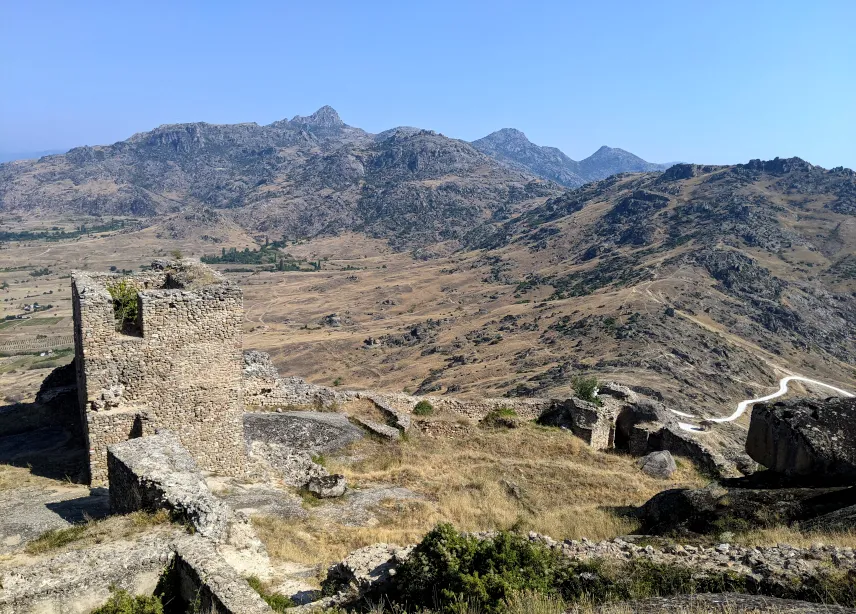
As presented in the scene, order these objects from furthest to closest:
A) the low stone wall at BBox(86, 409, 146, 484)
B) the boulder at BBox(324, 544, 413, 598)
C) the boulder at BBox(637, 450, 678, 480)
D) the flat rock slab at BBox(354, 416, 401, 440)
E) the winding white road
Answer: the winding white road
the boulder at BBox(637, 450, 678, 480)
the flat rock slab at BBox(354, 416, 401, 440)
the low stone wall at BBox(86, 409, 146, 484)
the boulder at BBox(324, 544, 413, 598)

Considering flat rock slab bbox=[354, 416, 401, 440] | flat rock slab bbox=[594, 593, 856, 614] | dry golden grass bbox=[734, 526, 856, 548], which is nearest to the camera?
flat rock slab bbox=[594, 593, 856, 614]

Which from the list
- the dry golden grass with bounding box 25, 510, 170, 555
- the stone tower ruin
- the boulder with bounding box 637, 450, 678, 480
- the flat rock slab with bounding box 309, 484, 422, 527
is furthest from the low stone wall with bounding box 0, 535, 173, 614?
the boulder with bounding box 637, 450, 678, 480

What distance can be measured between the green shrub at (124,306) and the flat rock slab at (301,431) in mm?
4569

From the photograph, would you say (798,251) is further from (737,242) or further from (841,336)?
(841,336)

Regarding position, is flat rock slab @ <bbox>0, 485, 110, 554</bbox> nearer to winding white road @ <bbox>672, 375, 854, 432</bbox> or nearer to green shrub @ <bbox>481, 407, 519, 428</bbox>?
green shrub @ <bbox>481, 407, 519, 428</bbox>

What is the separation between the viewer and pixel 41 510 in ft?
35.7

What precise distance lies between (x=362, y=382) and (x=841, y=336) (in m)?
58.4

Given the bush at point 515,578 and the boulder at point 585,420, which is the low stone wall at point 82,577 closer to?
the bush at point 515,578

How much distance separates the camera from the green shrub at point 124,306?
1358 cm

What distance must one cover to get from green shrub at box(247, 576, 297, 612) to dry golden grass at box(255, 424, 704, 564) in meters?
1.68

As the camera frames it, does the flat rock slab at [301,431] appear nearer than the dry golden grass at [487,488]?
No

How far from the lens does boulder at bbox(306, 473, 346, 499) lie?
13.9 m

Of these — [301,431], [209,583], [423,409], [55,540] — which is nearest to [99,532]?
[55,540]

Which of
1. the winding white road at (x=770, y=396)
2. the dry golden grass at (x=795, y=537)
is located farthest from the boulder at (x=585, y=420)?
the winding white road at (x=770, y=396)
